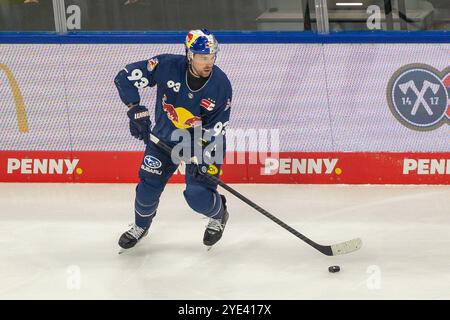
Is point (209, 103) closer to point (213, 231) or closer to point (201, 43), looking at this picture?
point (201, 43)

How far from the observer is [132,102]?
17.7ft

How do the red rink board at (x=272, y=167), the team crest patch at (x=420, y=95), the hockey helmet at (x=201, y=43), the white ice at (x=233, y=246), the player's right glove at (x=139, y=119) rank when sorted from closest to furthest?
the white ice at (x=233, y=246), the hockey helmet at (x=201, y=43), the player's right glove at (x=139, y=119), the team crest patch at (x=420, y=95), the red rink board at (x=272, y=167)

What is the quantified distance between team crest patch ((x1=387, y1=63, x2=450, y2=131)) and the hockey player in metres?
1.60

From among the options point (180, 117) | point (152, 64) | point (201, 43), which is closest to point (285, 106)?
point (180, 117)

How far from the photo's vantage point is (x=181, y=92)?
5.40 meters

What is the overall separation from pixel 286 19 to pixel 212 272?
2008 mm

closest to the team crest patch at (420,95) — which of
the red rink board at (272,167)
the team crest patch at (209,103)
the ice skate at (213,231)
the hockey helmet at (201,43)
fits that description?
the red rink board at (272,167)

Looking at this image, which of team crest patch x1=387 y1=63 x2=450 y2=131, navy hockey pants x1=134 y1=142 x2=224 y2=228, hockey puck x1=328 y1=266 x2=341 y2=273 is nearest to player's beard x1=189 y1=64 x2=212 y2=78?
navy hockey pants x1=134 y1=142 x2=224 y2=228

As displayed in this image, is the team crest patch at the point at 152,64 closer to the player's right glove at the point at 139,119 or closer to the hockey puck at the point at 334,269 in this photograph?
the player's right glove at the point at 139,119

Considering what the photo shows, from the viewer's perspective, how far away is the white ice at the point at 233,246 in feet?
16.6

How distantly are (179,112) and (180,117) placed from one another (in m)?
0.03

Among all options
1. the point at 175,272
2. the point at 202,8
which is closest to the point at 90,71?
the point at 202,8

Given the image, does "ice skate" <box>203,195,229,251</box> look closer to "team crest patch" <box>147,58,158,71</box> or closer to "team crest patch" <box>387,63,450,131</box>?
"team crest patch" <box>147,58,158,71</box>
